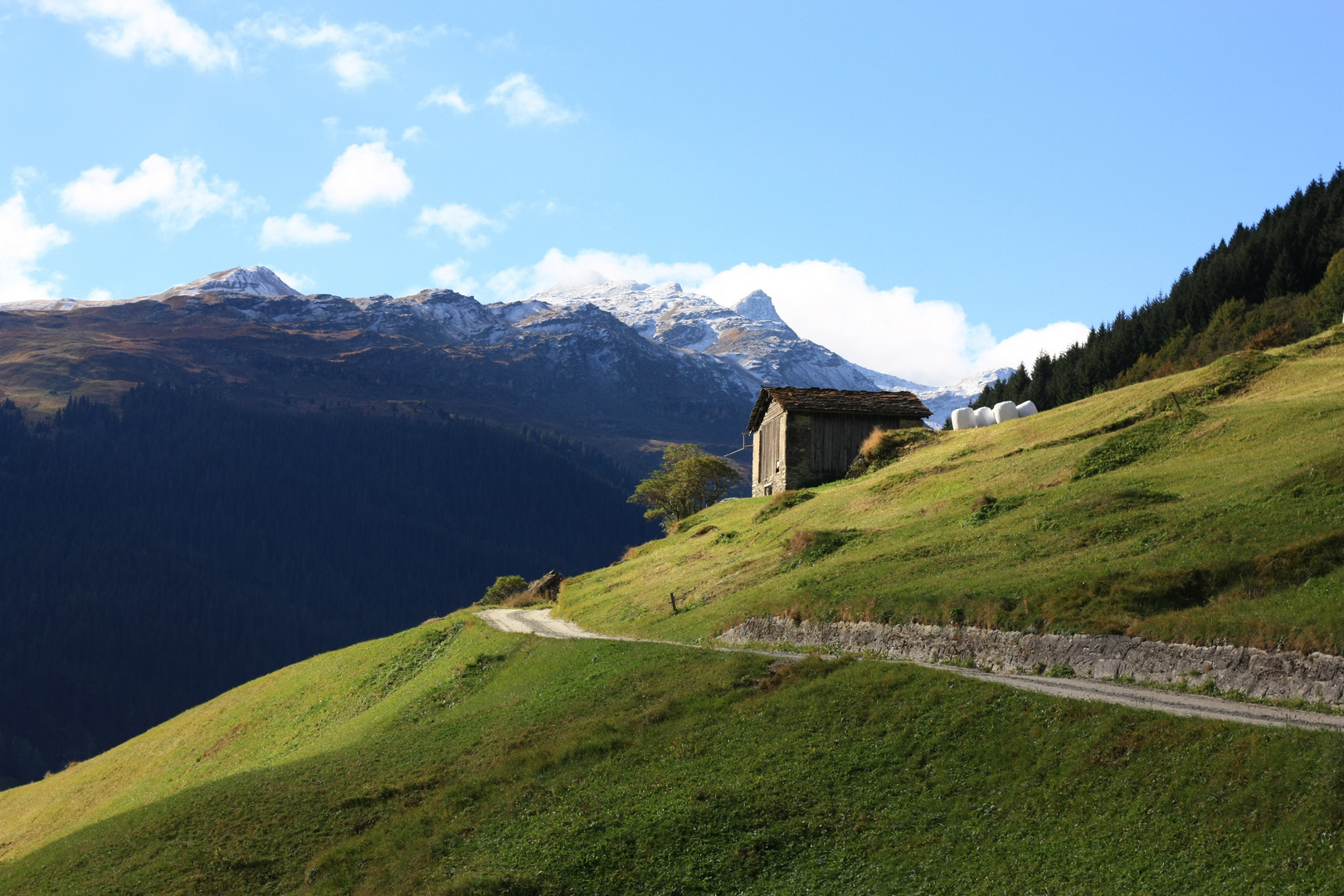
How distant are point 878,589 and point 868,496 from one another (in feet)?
55.9

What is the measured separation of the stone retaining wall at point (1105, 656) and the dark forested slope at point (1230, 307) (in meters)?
61.2

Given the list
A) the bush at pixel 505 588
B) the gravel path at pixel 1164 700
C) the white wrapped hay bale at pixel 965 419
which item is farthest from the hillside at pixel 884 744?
the bush at pixel 505 588

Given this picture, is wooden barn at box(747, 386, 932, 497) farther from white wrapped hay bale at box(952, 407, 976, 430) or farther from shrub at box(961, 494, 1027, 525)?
shrub at box(961, 494, 1027, 525)

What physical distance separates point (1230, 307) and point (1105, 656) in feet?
287

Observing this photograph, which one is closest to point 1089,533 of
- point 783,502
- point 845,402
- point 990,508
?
point 990,508

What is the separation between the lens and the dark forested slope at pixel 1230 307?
86312 mm

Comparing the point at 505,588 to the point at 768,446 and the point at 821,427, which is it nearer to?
the point at 768,446

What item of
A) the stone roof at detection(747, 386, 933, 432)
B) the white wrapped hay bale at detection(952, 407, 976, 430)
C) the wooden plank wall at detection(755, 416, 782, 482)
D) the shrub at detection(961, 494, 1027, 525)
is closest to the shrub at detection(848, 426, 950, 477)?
the stone roof at detection(747, 386, 933, 432)

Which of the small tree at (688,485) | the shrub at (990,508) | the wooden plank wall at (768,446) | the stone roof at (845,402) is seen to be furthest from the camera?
the small tree at (688,485)

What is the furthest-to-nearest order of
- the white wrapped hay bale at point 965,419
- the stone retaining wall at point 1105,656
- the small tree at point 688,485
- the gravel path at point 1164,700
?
the small tree at point 688,485 < the white wrapped hay bale at point 965,419 < the stone retaining wall at point 1105,656 < the gravel path at point 1164,700

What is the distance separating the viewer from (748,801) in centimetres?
1986

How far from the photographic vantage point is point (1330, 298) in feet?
248

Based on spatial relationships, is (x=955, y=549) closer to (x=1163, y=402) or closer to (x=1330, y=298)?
(x=1163, y=402)

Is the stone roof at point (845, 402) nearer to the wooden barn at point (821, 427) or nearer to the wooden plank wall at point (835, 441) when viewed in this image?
the wooden barn at point (821, 427)
